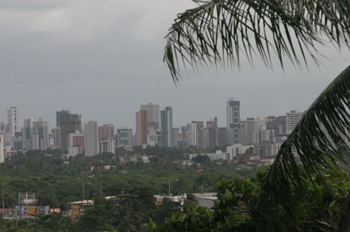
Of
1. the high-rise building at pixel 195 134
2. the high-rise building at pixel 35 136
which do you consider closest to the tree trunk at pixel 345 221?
the high-rise building at pixel 195 134

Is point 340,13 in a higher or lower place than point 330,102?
higher

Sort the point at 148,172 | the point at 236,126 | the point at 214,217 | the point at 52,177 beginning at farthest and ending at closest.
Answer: the point at 236,126 → the point at 148,172 → the point at 52,177 → the point at 214,217

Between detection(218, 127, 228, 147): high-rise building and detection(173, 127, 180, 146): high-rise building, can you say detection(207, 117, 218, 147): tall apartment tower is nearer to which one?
detection(218, 127, 228, 147): high-rise building

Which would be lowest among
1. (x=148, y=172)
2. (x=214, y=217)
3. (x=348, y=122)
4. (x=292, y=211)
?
(x=148, y=172)

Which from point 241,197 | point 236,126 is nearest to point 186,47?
point 241,197

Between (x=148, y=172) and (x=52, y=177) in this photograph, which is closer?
(x=52, y=177)

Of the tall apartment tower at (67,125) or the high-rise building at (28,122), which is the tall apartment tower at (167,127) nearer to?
the tall apartment tower at (67,125)

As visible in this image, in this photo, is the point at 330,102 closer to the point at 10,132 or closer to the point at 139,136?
the point at 139,136
